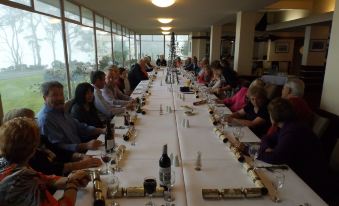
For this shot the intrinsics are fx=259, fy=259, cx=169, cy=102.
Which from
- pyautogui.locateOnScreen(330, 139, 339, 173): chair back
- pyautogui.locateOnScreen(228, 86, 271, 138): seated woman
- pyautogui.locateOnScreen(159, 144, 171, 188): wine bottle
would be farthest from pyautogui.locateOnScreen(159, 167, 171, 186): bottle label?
pyautogui.locateOnScreen(330, 139, 339, 173): chair back

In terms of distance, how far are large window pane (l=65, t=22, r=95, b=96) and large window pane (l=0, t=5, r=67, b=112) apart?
47 cm

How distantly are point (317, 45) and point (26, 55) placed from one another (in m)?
9.80

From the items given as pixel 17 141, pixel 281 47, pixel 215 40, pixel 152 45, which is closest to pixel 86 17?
pixel 17 141

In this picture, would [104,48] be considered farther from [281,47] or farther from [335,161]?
[281,47]

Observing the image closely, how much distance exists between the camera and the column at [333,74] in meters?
3.27

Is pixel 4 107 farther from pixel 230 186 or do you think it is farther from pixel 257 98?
pixel 257 98

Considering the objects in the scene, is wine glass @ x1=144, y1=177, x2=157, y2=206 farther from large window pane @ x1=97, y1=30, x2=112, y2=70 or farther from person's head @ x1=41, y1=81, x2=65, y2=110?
large window pane @ x1=97, y1=30, x2=112, y2=70

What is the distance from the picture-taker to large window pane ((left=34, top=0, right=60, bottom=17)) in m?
4.00

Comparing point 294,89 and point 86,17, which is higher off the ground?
point 86,17

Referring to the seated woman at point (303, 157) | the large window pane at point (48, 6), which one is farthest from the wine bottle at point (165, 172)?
the large window pane at point (48, 6)

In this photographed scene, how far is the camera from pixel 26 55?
379cm

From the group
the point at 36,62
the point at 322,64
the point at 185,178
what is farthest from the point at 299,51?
the point at 185,178

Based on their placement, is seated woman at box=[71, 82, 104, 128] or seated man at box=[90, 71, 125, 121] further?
seated man at box=[90, 71, 125, 121]

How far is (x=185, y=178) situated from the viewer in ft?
5.60
